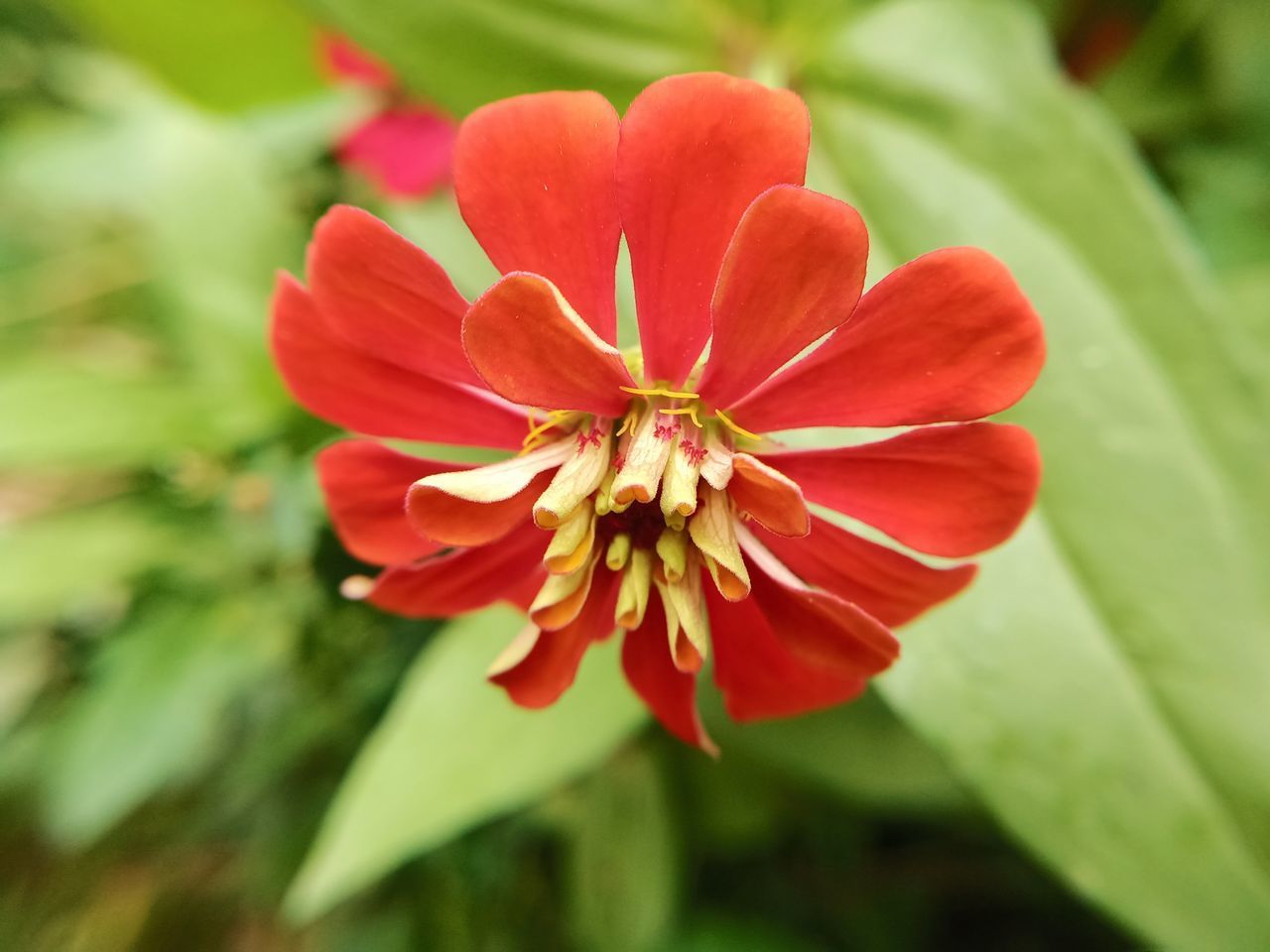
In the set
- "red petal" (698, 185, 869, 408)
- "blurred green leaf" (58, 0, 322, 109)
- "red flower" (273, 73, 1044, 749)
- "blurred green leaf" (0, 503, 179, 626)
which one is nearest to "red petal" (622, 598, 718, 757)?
"red flower" (273, 73, 1044, 749)

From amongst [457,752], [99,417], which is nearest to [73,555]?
[99,417]

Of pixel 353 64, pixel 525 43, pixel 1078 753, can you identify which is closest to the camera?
pixel 1078 753

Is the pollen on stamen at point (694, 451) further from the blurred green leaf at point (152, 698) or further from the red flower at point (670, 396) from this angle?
the blurred green leaf at point (152, 698)

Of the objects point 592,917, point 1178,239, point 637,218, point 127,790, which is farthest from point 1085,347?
point 127,790

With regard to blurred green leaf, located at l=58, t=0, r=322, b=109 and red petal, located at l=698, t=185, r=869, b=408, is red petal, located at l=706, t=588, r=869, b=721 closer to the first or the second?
red petal, located at l=698, t=185, r=869, b=408

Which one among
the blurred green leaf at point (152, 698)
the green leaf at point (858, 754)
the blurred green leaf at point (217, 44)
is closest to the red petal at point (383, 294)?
the green leaf at point (858, 754)

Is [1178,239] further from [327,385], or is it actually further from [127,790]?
[127,790]

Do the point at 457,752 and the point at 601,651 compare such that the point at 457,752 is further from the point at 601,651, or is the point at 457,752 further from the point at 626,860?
the point at 626,860
